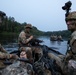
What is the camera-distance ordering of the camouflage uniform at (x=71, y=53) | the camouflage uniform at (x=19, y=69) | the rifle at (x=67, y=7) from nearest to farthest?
the camouflage uniform at (x=71, y=53) → the camouflage uniform at (x=19, y=69) → the rifle at (x=67, y=7)

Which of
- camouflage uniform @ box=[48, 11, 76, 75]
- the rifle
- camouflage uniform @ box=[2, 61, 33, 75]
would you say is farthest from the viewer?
the rifle

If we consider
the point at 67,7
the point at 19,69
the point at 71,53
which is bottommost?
the point at 19,69

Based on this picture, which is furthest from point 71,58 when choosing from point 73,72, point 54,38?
point 54,38

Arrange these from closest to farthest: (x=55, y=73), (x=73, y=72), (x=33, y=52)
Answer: (x=73, y=72) < (x=55, y=73) < (x=33, y=52)

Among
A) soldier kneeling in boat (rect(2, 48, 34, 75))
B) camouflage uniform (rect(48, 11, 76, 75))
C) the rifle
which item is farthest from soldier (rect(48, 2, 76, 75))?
soldier kneeling in boat (rect(2, 48, 34, 75))

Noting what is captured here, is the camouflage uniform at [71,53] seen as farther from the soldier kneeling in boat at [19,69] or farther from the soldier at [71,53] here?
the soldier kneeling in boat at [19,69]

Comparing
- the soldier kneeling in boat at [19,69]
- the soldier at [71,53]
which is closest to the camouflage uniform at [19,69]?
the soldier kneeling in boat at [19,69]

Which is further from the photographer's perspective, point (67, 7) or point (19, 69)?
point (67, 7)

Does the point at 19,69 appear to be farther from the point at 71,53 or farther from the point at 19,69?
the point at 71,53

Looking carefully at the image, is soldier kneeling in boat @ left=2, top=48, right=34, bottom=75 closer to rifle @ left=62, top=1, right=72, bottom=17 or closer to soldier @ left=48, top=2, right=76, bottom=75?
soldier @ left=48, top=2, right=76, bottom=75

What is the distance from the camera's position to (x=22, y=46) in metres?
9.98

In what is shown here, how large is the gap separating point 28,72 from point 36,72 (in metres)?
0.45

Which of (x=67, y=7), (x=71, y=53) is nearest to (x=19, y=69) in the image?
(x=71, y=53)

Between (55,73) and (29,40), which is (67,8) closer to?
(55,73)
